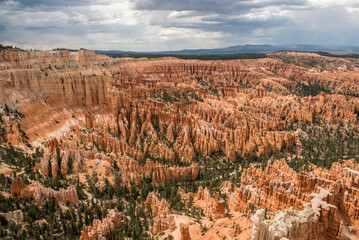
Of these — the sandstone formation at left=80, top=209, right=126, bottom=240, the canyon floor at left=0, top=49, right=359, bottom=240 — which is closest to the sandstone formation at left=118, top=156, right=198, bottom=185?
the canyon floor at left=0, top=49, right=359, bottom=240

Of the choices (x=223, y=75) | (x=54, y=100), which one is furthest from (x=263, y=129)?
(x=223, y=75)

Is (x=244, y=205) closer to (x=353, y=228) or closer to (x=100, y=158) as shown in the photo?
(x=353, y=228)

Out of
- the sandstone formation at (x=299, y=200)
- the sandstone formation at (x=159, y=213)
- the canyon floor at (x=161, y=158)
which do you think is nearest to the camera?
the sandstone formation at (x=299, y=200)

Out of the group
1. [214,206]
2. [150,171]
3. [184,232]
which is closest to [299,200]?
[214,206]

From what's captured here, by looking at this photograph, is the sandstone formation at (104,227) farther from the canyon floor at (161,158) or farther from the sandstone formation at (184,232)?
the sandstone formation at (184,232)

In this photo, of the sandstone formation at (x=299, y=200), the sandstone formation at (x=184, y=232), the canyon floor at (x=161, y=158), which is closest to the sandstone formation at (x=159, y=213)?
the canyon floor at (x=161, y=158)
